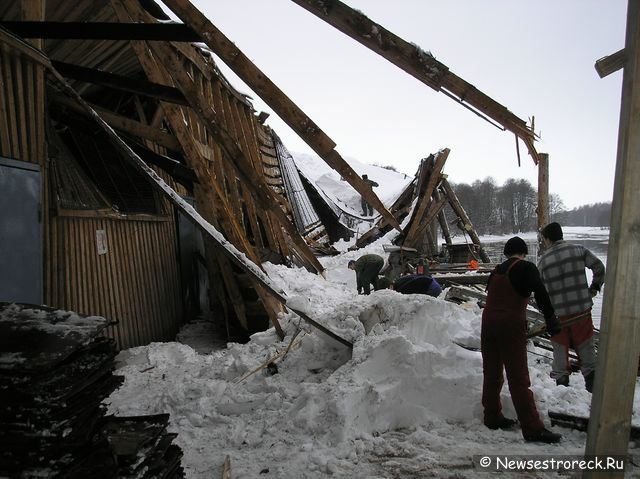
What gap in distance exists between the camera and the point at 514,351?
315 centimetres

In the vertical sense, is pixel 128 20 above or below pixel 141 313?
above

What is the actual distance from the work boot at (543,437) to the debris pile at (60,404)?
257cm

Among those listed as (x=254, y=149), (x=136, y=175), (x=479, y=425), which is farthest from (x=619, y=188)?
(x=254, y=149)

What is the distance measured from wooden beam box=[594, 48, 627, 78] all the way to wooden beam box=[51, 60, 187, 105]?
13.8ft

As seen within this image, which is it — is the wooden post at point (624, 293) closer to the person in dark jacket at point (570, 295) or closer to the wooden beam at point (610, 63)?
the wooden beam at point (610, 63)

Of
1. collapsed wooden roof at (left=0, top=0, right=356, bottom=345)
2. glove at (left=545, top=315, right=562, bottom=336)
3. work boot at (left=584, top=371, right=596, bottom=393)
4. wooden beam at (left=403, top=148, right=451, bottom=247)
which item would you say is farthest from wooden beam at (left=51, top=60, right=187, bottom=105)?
wooden beam at (left=403, top=148, right=451, bottom=247)

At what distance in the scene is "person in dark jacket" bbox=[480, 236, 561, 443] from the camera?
10.2 feet

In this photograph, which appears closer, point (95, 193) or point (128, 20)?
point (128, 20)

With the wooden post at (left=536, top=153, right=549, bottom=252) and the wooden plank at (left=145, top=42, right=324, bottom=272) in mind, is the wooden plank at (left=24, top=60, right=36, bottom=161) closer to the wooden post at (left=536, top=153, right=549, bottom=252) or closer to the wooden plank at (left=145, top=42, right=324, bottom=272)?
the wooden plank at (left=145, top=42, right=324, bottom=272)

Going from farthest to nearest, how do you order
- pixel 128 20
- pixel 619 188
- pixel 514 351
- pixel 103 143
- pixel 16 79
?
pixel 103 143, pixel 128 20, pixel 16 79, pixel 514 351, pixel 619 188

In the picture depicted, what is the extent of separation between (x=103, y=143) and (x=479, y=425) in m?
6.28

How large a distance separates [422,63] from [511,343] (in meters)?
2.21

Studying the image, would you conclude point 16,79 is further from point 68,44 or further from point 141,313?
point 141,313

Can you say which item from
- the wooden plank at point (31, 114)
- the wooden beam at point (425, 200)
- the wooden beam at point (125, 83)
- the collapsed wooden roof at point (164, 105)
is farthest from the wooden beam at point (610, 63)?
the wooden beam at point (425, 200)
